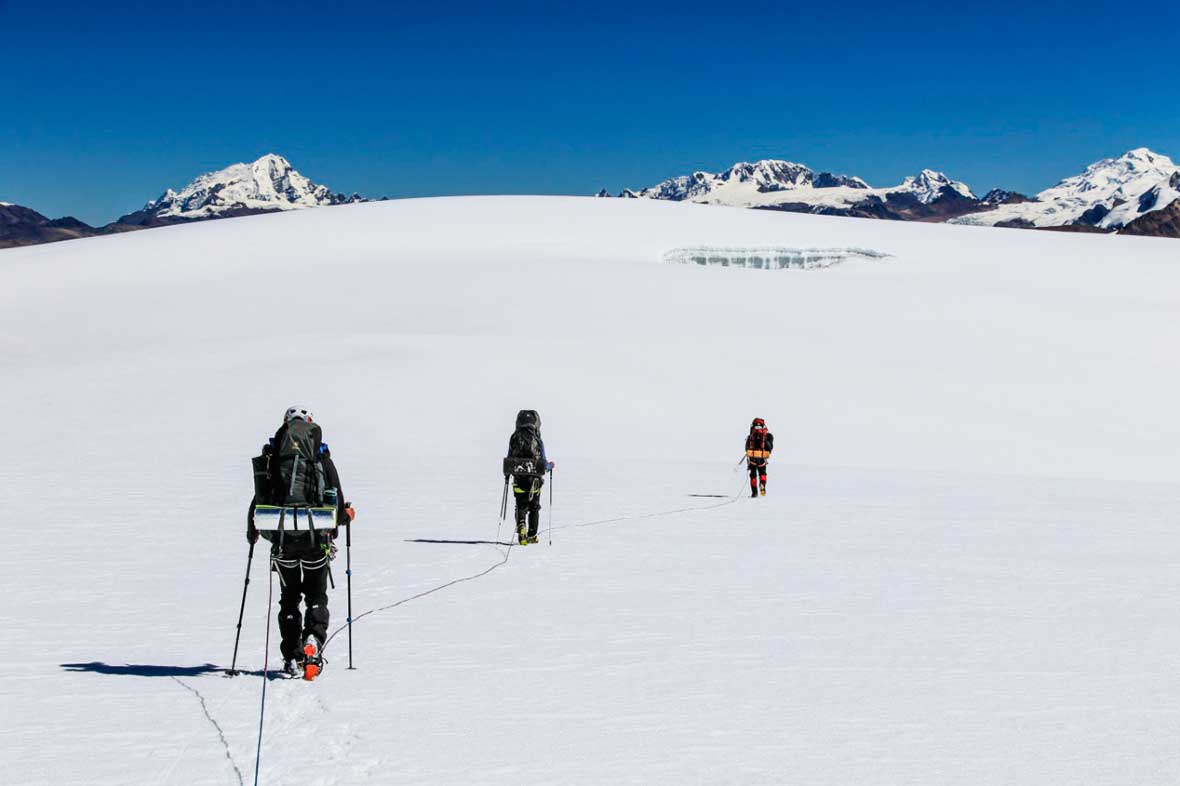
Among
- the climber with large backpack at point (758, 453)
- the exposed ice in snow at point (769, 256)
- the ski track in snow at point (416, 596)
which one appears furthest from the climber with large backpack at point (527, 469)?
the exposed ice in snow at point (769, 256)

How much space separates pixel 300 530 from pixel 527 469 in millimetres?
6092

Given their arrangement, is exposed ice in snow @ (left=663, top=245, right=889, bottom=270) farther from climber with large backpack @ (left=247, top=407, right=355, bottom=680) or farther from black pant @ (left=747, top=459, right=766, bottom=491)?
climber with large backpack @ (left=247, top=407, right=355, bottom=680)

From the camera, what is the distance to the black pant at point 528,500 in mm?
13391

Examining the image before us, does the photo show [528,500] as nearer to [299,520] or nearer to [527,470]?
[527,470]

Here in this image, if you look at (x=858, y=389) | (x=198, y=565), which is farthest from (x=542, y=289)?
(x=198, y=565)

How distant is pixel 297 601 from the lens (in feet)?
25.0

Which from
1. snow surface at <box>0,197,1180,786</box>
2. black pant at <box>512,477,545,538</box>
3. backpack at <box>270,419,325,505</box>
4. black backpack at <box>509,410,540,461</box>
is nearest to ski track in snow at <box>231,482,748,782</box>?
snow surface at <box>0,197,1180,786</box>

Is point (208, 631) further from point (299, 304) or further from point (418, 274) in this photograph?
point (418, 274)

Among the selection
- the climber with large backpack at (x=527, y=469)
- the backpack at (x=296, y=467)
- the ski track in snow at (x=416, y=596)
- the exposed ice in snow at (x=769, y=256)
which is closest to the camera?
the ski track in snow at (x=416, y=596)

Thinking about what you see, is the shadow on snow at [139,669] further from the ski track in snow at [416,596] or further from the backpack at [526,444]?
the backpack at [526,444]

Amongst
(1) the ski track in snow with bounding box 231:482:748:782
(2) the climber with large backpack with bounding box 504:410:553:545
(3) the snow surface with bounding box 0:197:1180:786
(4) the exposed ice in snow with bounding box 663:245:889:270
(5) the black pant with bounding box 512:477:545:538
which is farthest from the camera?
(4) the exposed ice in snow with bounding box 663:245:889:270

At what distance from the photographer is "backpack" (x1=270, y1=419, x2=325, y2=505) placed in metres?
7.28

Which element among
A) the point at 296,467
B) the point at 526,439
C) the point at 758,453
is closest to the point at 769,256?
the point at 758,453

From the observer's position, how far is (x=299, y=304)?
47.5 meters
